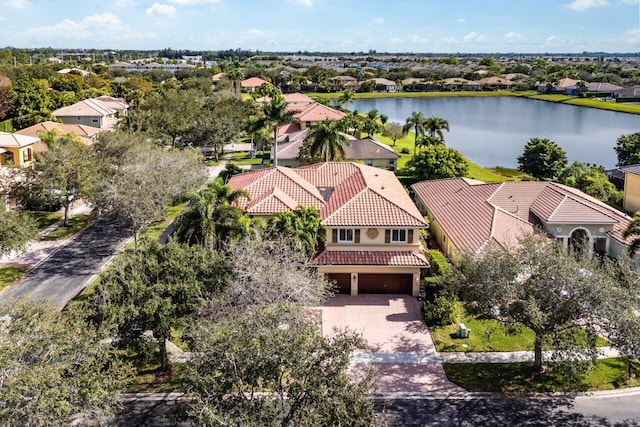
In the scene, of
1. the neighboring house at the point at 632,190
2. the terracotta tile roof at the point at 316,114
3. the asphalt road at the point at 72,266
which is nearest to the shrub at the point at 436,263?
the asphalt road at the point at 72,266

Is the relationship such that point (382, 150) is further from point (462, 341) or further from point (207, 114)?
point (462, 341)

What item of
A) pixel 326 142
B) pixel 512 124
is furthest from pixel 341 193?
pixel 512 124

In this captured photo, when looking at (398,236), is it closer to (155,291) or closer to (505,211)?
(505,211)

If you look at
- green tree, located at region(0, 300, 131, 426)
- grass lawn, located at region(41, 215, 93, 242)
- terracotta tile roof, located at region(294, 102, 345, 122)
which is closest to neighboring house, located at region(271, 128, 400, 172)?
terracotta tile roof, located at region(294, 102, 345, 122)

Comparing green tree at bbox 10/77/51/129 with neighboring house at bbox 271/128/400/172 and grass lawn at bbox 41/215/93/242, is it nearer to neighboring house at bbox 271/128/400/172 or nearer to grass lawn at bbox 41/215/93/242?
neighboring house at bbox 271/128/400/172

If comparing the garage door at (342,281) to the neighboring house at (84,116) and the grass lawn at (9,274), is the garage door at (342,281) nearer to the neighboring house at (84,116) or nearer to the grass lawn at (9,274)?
the grass lawn at (9,274)

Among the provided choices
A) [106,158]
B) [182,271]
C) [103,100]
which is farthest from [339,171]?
[103,100]
